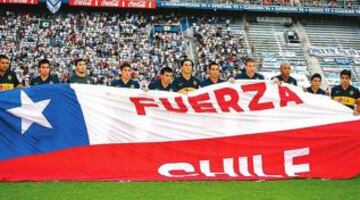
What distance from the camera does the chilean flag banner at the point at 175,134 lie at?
7.10m

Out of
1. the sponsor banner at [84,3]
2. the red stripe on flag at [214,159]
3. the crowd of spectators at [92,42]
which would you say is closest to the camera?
the red stripe on flag at [214,159]

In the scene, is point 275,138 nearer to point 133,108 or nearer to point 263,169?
point 263,169

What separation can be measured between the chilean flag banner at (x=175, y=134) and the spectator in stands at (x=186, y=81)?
565mm

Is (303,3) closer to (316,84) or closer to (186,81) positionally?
(316,84)

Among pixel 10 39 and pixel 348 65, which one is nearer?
pixel 10 39

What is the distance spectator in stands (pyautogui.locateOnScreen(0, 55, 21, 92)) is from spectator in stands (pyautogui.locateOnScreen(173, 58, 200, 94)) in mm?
2297

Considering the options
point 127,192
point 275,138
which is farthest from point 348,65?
point 127,192

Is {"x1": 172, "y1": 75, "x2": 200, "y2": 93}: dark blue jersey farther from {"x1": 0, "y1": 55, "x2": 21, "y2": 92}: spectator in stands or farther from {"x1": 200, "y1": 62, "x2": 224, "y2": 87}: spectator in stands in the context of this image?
{"x1": 0, "y1": 55, "x2": 21, "y2": 92}: spectator in stands

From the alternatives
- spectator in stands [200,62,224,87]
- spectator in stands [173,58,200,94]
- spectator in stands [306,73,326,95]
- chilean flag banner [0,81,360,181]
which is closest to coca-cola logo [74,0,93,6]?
spectator in stands [173,58,200,94]

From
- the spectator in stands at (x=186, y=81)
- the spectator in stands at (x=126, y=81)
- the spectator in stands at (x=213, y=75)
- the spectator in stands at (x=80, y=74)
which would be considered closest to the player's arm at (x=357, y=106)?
the spectator in stands at (x=213, y=75)

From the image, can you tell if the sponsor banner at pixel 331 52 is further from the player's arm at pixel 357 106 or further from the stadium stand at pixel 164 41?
the player's arm at pixel 357 106

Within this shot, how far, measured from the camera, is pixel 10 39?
2870cm

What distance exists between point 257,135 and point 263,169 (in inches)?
19.1

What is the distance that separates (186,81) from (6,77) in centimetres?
256
